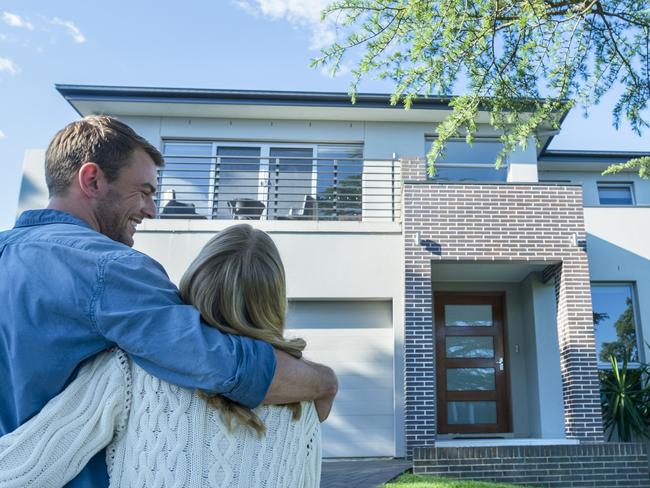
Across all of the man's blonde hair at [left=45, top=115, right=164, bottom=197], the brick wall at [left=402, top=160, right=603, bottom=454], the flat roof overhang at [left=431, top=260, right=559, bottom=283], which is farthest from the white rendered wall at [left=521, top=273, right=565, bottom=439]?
the man's blonde hair at [left=45, top=115, right=164, bottom=197]

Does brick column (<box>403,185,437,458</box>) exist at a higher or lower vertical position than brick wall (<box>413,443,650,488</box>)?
higher

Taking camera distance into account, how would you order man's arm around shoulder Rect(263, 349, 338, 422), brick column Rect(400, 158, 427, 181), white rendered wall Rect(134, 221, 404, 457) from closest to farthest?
man's arm around shoulder Rect(263, 349, 338, 422)
white rendered wall Rect(134, 221, 404, 457)
brick column Rect(400, 158, 427, 181)

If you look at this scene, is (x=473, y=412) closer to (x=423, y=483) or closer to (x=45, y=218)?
(x=423, y=483)

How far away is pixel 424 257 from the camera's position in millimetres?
9742

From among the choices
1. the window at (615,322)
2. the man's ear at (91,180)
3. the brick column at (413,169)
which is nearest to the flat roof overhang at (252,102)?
the brick column at (413,169)

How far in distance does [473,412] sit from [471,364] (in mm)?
865

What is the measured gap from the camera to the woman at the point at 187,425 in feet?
3.64

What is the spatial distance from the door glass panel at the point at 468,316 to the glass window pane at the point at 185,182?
16.2 feet

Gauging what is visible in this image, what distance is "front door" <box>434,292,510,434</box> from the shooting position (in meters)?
11.1

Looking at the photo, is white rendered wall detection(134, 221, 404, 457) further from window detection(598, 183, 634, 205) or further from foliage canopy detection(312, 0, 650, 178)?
window detection(598, 183, 634, 205)

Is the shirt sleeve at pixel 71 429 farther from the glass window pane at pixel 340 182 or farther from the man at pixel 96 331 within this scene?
the glass window pane at pixel 340 182

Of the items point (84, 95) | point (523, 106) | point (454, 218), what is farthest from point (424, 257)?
point (84, 95)

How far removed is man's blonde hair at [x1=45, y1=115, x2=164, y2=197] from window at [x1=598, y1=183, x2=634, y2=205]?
1419cm

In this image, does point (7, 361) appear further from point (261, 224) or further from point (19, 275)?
point (261, 224)
